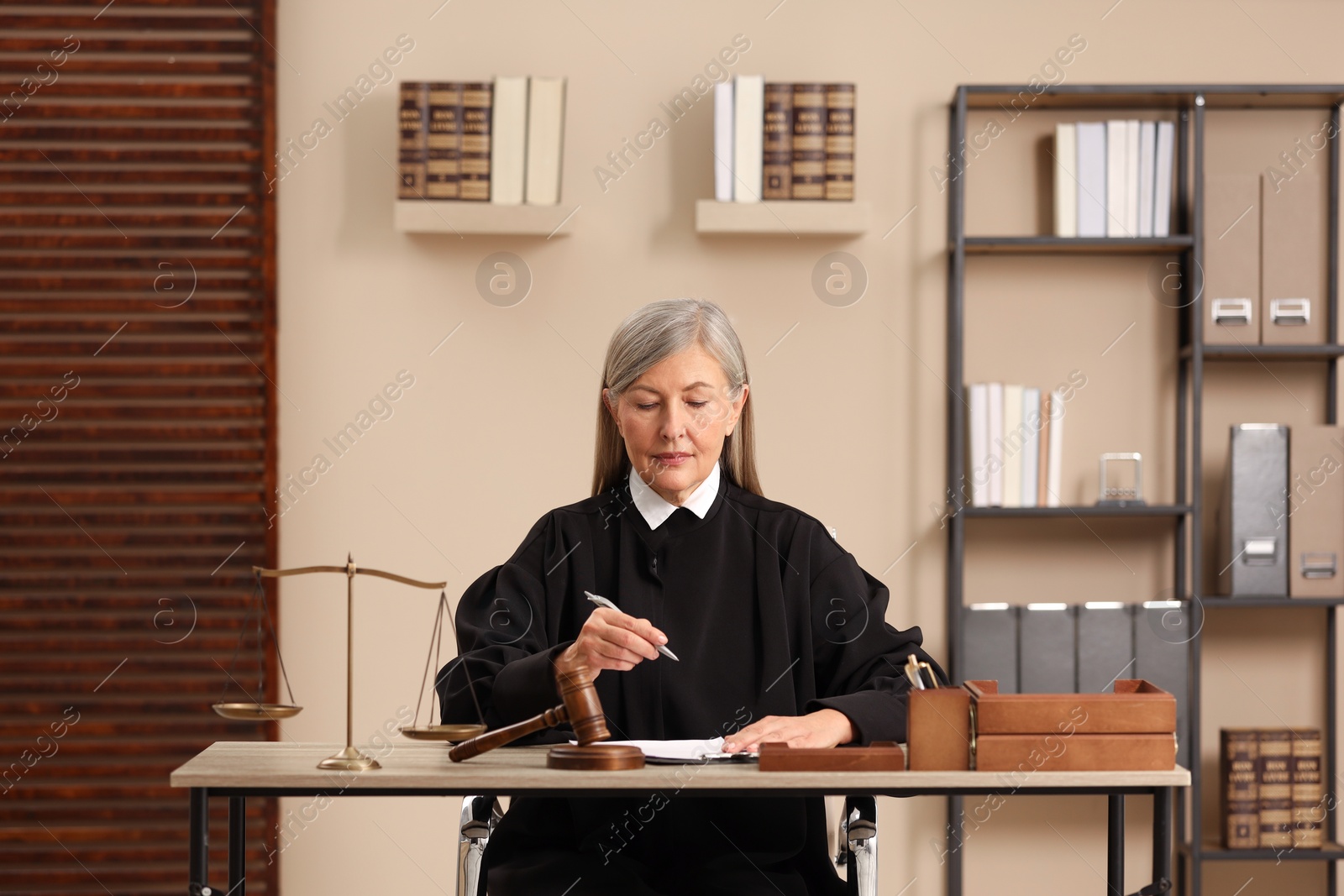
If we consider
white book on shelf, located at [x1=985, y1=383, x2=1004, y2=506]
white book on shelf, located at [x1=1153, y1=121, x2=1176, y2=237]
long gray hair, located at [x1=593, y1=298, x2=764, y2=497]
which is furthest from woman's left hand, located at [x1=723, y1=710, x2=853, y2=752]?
white book on shelf, located at [x1=1153, y1=121, x2=1176, y2=237]

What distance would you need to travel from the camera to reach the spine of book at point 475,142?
3293 millimetres

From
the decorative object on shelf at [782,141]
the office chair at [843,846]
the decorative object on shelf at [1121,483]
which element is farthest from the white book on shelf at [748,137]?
the office chair at [843,846]

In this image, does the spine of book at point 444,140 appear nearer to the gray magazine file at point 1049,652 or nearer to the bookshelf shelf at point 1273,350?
the gray magazine file at point 1049,652

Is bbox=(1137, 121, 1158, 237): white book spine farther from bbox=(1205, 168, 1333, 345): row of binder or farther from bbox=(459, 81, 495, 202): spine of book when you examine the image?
bbox=(459, 81, 495, 202): spine of book

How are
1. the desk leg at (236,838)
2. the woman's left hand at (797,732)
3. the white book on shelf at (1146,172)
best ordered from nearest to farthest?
1. the woman's left hand at (797,732)
2. the desk leg at (236,838)
3. the white book on shelf at (1146,172)

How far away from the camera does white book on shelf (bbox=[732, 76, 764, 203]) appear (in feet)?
10.9

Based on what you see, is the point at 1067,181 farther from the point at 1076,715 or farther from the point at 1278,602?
the point at 1076,715

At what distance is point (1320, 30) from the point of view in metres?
3.51

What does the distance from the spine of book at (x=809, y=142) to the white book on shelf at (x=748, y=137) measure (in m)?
0.09

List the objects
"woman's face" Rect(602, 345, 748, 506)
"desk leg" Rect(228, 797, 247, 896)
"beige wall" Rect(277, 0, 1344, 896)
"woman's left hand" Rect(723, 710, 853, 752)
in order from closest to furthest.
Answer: "woman's left hand" Rect(723, 710, 853, 752), "desk leg" Rect(228, 797, 247, 896), "woman's face" Rect(602, 345, 748, 506), "beige wall" Rect(277, 0, 1344, 896)

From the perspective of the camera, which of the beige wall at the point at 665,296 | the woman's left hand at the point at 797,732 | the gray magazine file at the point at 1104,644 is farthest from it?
the beige wall at the point at 665,296

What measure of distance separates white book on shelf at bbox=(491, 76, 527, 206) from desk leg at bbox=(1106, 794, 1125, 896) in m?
2.19

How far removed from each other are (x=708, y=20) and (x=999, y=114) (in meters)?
0.86

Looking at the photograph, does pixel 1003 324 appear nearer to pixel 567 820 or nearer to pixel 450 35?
pixel 450 35
